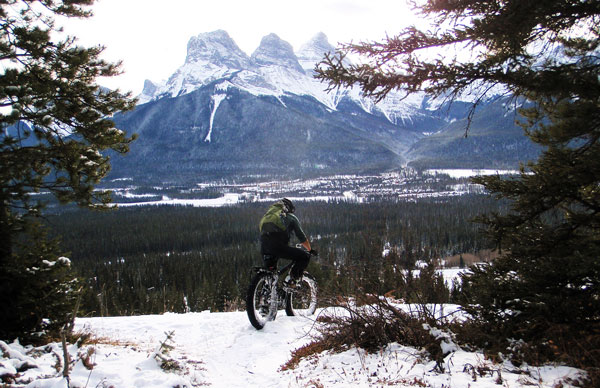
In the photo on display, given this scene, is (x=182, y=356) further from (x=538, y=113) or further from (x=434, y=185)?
(x=434, y=185)

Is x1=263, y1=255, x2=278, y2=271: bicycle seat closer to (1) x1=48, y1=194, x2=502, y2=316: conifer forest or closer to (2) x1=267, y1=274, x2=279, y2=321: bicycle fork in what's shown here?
(2) x1=267, y1=274, x2=279, y2=321: bicycle fork

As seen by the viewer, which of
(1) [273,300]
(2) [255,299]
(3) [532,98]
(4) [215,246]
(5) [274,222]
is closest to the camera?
(3) [532,98]

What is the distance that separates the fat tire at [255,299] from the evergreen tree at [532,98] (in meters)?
4.36

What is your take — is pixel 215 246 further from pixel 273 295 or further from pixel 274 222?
pixel 274 222

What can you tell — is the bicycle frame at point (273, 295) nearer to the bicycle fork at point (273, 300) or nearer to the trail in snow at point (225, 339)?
the bicycle fork at point (273, 300)

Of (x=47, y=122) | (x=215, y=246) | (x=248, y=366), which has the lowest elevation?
(x=215, y=246)

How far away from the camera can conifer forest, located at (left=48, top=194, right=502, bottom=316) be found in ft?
93.1

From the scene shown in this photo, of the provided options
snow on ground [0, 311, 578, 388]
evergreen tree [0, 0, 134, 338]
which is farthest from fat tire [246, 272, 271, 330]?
evergreen tree [0, 0, 134, 338]

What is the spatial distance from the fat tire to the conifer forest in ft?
6.92

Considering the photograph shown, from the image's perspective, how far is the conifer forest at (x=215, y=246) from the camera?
28.4 metres

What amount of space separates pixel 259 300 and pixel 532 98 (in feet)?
22.7

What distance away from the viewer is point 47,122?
6891mm

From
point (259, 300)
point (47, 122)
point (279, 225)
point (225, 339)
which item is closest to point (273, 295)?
point (259, 300)

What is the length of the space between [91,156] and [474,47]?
7851 millimetres
